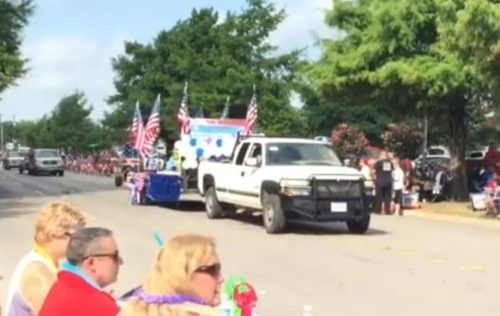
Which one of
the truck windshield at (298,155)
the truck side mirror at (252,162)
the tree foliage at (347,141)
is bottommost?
the truck side mirror at (252,162)

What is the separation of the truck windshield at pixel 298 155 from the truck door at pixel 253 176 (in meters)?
0.29

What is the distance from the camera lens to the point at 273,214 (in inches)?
790

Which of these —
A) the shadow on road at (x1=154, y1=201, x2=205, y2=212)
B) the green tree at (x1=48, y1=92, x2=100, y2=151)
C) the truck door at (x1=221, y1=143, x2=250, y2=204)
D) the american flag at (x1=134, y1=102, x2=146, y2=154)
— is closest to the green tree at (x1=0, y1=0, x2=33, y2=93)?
the american flag at (x1=134, y1=102, x2=146, y2=154)

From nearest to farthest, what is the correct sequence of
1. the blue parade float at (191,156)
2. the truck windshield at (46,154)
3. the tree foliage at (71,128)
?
the blue parade float at (191,156), the truck windshield at (46,154), the tree foliage at (71,128)

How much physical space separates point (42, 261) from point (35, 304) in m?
0.23

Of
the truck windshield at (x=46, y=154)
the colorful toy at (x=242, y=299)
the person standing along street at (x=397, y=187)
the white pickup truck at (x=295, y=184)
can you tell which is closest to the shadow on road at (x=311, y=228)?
the white pickup truck at (x=295, y=184)

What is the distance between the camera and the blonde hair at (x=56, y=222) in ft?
16.7

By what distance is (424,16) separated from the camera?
97.1 feet

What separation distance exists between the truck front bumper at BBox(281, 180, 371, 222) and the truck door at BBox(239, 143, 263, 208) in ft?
3.72

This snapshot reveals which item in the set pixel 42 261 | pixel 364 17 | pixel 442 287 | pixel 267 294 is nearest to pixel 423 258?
pixel 442 287

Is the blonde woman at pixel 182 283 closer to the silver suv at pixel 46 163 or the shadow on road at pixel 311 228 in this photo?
the shadow on road at pixel 311 228

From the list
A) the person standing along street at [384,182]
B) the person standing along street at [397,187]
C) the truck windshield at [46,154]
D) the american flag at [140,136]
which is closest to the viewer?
the person standing along street at [384,182]

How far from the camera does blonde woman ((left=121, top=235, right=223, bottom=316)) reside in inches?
132

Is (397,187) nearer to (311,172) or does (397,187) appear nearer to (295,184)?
(311,172)
